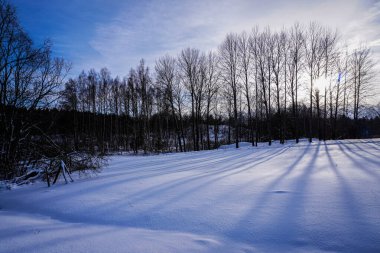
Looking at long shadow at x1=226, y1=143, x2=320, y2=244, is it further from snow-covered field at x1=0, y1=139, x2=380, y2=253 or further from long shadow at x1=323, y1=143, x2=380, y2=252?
long shadow at x1=323, y1=143, x2=380, y2=252

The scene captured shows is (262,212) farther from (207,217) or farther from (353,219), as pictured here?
(353,219)

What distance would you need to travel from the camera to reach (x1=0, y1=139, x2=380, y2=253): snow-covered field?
2.37 metres

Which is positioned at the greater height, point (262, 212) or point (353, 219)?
point (353, 219)

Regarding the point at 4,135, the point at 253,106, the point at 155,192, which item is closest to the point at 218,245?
the point at 155,192

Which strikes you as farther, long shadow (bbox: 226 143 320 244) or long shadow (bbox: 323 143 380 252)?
long shadow (bbox: 226 143 320 244)

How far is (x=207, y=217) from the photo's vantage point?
314 cm

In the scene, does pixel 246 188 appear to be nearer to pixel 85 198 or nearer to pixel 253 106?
pixel 85 198

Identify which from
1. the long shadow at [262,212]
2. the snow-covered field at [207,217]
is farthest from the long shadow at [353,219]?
the long shadow at [262,212]

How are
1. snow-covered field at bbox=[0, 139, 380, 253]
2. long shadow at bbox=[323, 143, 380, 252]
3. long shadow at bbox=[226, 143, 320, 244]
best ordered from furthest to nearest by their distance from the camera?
long shadow at bbox=[226, 143, 320, 244]
snow-covered field at bbox=[0, 139, 380, 253]
long shadow at bbox=[323, 143, 380, 252]

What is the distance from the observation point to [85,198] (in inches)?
178

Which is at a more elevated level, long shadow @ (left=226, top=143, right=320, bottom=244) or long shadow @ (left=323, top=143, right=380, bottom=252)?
long shadow @ (left=323, top=143, right=380, bottom=252)

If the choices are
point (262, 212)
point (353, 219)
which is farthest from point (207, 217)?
point (353, 219)

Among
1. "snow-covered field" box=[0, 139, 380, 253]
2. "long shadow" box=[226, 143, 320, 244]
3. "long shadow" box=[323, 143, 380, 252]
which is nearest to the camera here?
"long shadow" box=[323, 143, 380, 252]

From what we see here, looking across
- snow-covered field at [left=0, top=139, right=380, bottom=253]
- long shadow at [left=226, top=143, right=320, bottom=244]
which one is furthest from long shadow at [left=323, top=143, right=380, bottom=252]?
long shadow at [left=226, top=143, right=320, bottom=244]
